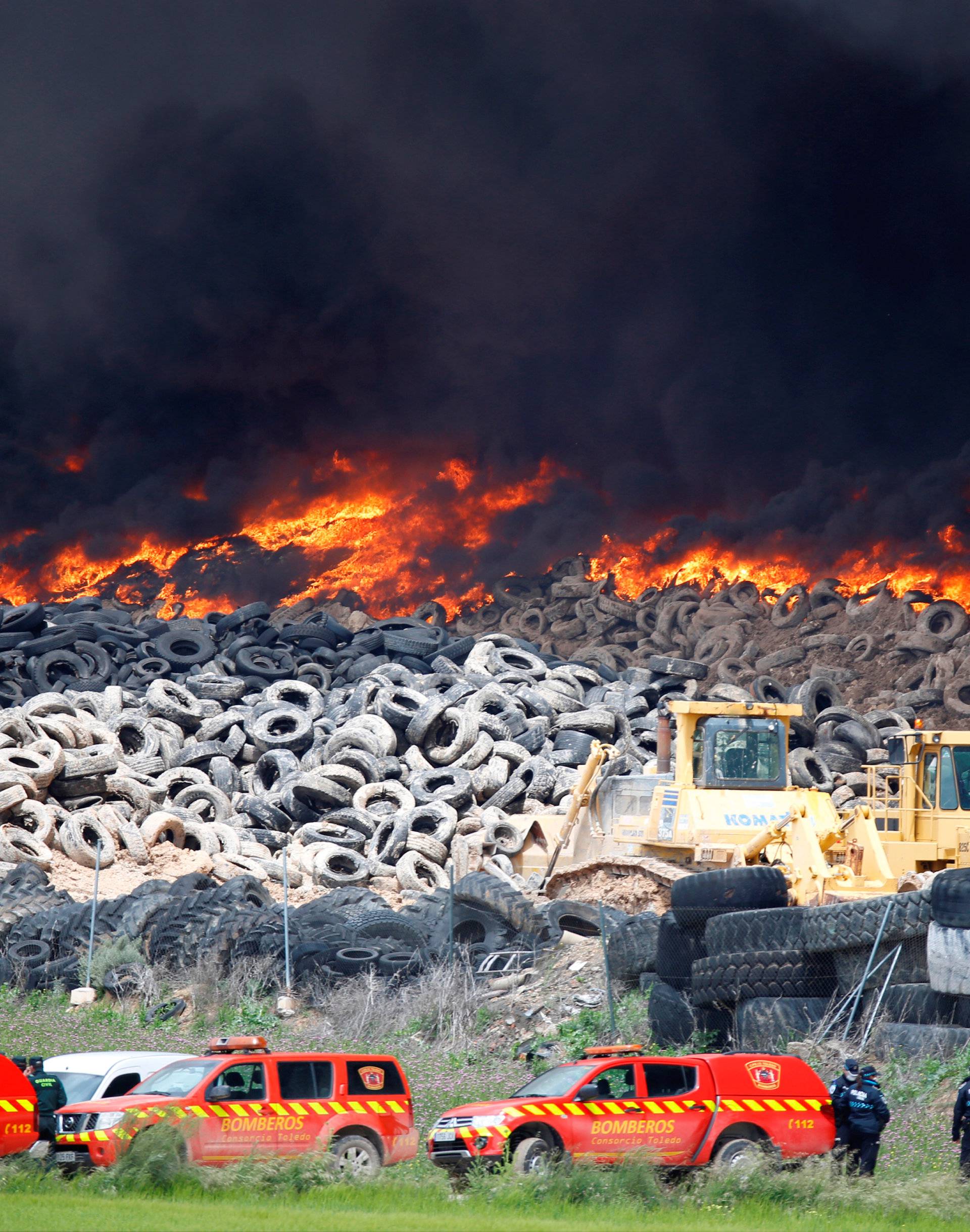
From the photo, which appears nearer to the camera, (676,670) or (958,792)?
(958,792)

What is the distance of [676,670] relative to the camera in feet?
130

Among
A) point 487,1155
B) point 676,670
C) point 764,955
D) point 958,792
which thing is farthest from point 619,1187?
point 676,670

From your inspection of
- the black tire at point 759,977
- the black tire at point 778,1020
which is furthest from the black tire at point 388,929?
the black tire at point 778,1020

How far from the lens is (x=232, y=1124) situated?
11234 mm

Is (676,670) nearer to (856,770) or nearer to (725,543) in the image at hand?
(856,770)

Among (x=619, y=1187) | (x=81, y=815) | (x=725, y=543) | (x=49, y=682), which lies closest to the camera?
(x=619, y=1187)

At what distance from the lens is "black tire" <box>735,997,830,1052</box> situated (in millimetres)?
14219

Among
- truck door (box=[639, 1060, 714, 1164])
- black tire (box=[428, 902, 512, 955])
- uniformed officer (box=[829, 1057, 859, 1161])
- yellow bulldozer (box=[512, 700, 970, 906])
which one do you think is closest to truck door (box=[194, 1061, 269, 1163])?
truck door (box=[639, 1060, 714, 1164])

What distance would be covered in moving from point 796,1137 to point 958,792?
11072 mm

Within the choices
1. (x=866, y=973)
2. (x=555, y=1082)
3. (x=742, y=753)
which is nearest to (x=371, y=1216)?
(x=555, y=1082)

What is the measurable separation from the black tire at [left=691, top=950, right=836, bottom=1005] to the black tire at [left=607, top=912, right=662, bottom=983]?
1.33 metres

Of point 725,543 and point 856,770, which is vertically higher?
point 725,543

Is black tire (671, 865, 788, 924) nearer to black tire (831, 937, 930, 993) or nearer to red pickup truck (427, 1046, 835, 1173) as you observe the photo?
black tire (831, 937, 930, 993)

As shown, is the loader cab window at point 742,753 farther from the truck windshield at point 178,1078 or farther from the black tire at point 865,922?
the truck windshield at point 178,1078
